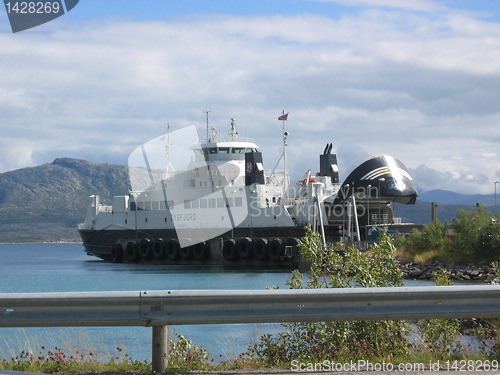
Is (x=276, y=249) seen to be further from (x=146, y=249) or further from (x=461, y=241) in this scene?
(x=146, y=249)

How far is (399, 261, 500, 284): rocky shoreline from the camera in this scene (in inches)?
1150

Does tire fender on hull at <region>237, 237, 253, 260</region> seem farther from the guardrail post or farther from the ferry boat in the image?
the guardrail post

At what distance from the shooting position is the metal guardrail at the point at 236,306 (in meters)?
6.35

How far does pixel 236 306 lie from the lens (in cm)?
638

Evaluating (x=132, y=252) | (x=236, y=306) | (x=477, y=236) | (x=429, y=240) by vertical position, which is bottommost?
(x=132, y=252)

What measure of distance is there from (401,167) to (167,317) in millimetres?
36267

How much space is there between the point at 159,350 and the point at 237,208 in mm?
36341

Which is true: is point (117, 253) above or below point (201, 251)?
below

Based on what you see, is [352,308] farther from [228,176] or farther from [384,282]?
[228,176]

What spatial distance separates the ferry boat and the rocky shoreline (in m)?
5.91

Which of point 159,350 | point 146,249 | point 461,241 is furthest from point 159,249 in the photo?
point 159,350

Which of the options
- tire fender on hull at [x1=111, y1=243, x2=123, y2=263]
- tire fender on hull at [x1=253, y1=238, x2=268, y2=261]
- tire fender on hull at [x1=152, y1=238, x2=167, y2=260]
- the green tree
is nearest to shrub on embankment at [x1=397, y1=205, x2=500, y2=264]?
the green tree

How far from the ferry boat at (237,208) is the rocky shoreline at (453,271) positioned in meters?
5.91

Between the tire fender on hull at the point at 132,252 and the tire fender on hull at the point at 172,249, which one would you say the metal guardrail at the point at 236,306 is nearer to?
the tire fender on hull at the point at 172,249
